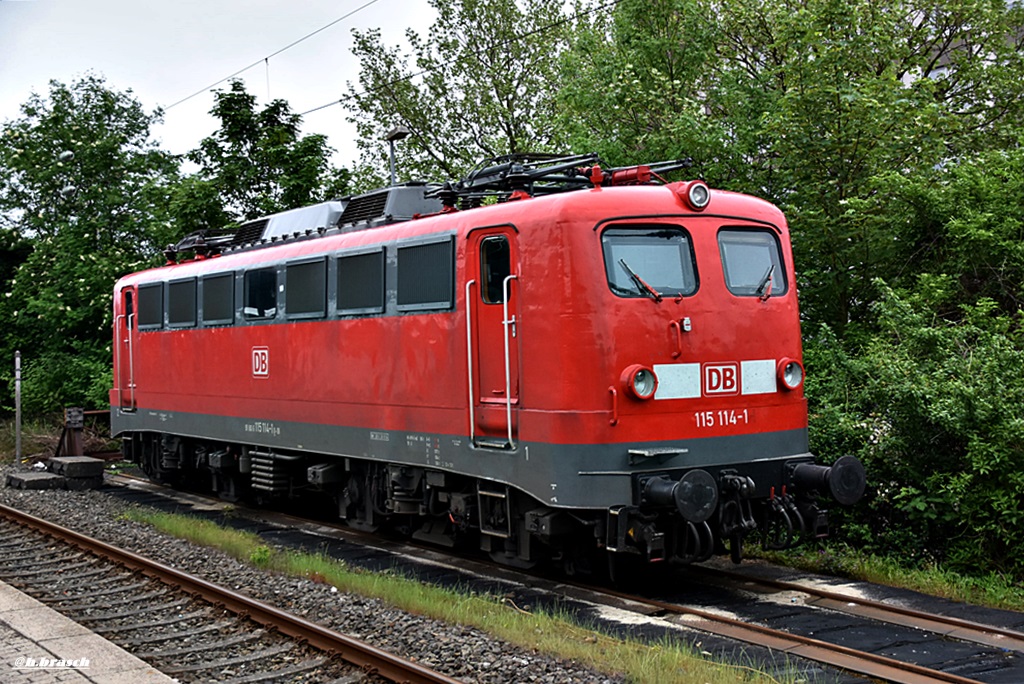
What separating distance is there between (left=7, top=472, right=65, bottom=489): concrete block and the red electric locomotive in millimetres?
7282

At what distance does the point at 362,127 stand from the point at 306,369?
19.4 meters

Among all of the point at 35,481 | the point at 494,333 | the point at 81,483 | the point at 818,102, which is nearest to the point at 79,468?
the point at 81,483

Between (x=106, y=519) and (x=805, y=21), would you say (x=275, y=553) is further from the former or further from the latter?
(x=805, y=21)

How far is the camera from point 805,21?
13164mm

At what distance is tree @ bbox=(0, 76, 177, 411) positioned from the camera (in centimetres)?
2442

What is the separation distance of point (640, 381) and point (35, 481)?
12.7 metres

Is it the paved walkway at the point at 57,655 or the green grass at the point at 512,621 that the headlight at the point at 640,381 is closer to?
the green grass at the point at 512,621

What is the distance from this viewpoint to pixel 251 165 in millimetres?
23297

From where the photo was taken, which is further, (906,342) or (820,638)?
(906,342)

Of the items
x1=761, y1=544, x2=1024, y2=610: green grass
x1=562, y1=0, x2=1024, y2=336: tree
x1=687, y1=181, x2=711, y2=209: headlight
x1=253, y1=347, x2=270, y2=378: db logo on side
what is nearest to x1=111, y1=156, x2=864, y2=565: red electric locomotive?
x1=687, y1=181, x2=711, y2=209: headlight

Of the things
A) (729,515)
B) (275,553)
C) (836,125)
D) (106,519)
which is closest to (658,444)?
(729,515)

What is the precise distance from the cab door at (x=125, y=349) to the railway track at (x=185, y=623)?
6080mm

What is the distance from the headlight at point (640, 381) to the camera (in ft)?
28.4

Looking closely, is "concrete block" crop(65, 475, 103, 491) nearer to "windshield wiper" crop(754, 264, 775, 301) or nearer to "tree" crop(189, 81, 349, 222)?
"tree" crop(189, 81, 349, 222)
